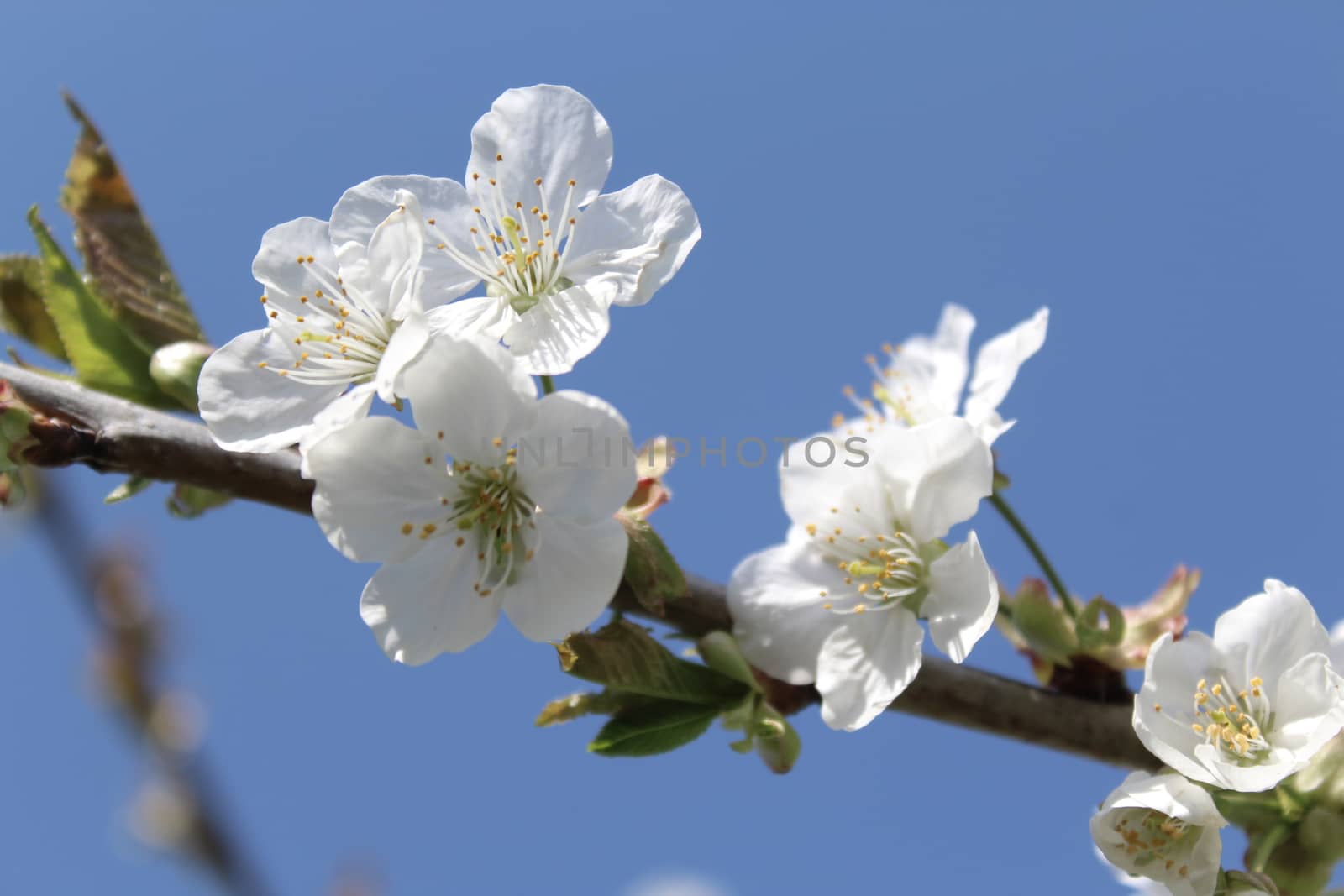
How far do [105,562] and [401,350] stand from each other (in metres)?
3.25

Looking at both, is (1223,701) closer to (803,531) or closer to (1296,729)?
(1296,729)

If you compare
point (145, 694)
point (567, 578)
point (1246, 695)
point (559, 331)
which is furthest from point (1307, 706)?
point (145, 694)

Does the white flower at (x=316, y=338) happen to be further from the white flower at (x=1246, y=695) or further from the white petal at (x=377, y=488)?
the white flower at (x=1246, y=695)

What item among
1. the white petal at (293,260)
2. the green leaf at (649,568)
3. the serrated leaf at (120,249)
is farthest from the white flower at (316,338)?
the green leaf at (649,568)

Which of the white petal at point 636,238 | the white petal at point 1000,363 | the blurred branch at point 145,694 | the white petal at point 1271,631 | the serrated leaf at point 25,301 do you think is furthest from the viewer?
the blurred branch at point 145,694

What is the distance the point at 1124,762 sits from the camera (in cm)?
187

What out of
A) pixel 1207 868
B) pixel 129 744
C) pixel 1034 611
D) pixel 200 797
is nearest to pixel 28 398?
pixel 1034 611

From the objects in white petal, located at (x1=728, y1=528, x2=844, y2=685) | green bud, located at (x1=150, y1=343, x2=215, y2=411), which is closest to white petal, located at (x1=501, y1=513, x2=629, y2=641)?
white petal, located at (x1=728, y1=528, x2=844, y2=685)

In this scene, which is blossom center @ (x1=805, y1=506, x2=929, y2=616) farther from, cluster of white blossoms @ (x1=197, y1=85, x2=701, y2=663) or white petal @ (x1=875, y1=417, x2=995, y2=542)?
cluster of white blossoms @ (x1=197, y1=85, x2=701, y2=663)

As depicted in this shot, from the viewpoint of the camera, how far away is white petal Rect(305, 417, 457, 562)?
5.00 ft

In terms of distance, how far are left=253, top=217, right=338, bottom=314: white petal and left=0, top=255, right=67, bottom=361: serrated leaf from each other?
1.60 ft

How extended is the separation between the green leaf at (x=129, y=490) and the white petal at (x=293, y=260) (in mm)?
328

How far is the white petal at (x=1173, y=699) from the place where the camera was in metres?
1.52

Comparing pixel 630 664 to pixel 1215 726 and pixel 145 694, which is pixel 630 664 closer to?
pixel 1215 726
